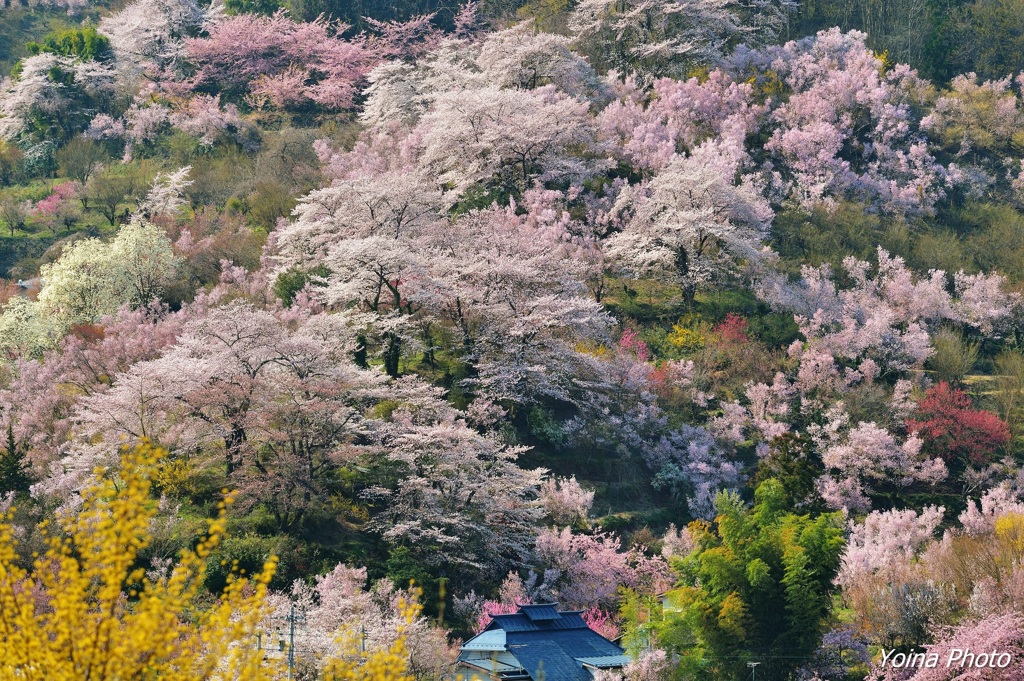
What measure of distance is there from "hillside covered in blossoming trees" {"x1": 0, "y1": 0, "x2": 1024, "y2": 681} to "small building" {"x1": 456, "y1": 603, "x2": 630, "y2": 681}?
1.02m

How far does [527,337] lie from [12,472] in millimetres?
16447

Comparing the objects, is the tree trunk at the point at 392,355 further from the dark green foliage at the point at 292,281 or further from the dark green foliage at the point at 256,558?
the dark green foliage at the point at 256,558

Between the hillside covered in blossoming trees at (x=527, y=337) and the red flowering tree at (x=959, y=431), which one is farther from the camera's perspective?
the red flowering tree at (x=959, y=431)

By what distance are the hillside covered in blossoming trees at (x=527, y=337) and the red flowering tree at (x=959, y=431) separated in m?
0.16

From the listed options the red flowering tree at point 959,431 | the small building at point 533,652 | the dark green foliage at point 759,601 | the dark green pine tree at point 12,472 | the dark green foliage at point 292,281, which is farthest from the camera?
the dark green foliage at point 292,281

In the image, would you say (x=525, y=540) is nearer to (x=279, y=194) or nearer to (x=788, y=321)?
(x=788, y=321)

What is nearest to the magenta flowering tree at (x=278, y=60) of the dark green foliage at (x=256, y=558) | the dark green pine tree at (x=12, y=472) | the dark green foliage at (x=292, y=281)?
the dark green foliage at (x=292, y=281)

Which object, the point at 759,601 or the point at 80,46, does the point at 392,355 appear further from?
the point at 80,46

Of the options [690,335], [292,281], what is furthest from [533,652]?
[292,281]

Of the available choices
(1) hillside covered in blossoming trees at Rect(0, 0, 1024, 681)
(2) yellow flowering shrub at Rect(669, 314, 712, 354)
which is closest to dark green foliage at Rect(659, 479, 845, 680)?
(1) hillside covered in blossoming trees at Rect(0, 0, 1024, 681)

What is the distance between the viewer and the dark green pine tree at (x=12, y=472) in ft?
121

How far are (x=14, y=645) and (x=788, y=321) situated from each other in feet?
130

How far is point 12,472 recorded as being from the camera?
122ft

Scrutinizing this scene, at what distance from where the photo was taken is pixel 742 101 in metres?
60.4
